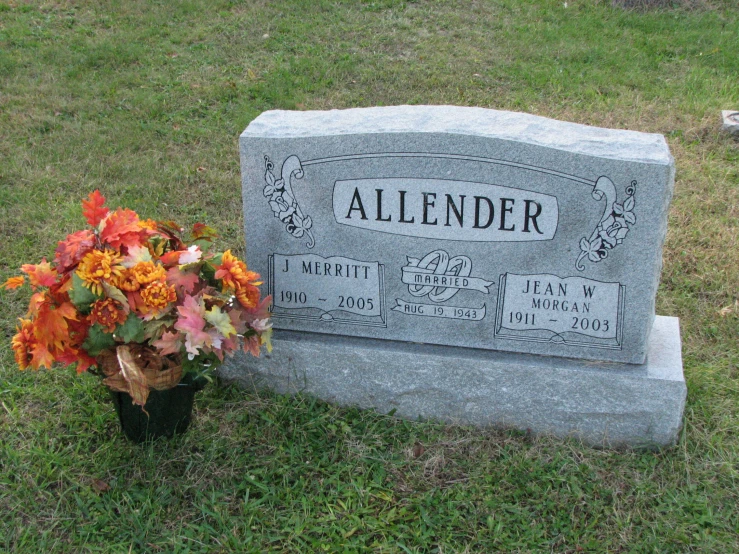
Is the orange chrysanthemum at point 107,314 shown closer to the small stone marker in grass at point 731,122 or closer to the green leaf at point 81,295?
the green leaf at point 81,295

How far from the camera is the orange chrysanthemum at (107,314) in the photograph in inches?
102

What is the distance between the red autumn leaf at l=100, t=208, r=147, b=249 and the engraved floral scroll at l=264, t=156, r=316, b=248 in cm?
57

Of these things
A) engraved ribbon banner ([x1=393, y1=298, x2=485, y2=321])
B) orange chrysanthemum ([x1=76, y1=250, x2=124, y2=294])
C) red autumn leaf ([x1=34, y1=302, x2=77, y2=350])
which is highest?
orange chrysanthemum ([x1=76, y1=250, x2=124, y2=294])

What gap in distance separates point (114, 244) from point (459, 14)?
5.84 m

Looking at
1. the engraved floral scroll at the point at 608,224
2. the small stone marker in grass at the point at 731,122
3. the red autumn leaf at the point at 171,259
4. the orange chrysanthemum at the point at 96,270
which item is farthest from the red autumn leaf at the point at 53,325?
the small stone marker in grass at the point at 731,122

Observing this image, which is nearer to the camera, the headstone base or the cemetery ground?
the cemetery ground

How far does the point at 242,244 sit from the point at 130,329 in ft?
6.20

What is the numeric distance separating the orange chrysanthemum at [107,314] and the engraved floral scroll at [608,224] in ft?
5.46

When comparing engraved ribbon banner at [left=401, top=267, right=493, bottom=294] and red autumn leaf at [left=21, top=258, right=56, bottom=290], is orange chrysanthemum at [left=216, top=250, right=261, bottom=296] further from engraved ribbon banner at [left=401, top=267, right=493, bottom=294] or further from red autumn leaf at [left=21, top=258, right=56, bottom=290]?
engraved ribbon banner at [left=401, top=267, right=493, bottom=294]

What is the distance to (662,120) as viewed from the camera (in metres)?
5.74

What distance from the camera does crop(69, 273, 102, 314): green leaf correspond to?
259 centimetres

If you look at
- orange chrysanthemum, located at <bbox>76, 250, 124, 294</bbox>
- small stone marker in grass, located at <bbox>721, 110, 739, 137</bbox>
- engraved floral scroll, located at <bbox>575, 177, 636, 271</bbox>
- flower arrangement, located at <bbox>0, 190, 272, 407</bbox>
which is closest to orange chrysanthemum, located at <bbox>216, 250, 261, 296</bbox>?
flower arrangement, located at <bbox>0, 190, 272, 407</bbox>

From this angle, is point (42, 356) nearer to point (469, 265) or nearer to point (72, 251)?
point (72, 251)

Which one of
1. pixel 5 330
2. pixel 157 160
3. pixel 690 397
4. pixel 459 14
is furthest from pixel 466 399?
pixel 459 14
